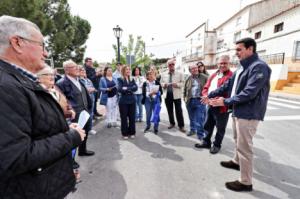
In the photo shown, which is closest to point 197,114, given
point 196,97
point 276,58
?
point 196,97

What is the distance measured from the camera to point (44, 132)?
1.12m

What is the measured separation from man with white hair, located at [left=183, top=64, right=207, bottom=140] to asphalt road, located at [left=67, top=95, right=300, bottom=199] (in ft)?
1.14

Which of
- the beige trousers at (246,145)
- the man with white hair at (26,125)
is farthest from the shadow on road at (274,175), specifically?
the man with white hair at (26,125)

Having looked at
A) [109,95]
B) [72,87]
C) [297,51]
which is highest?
[297,51]

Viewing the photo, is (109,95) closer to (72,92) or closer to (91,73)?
(91,73)

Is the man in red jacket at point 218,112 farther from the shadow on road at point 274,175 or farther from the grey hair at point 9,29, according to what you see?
the grey hair at point 9,29

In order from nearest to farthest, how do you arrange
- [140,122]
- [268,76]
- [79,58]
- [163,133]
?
[268,76], [163,133], [140,122], [79,58]

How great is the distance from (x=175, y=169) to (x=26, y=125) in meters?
2.66

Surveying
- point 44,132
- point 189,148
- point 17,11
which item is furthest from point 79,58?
point 44,132

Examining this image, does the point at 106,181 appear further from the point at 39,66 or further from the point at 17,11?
the point at 17,11

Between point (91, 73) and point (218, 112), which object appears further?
point (91, 73)

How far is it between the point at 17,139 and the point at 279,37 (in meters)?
21.6

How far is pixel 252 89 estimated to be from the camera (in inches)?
94.0

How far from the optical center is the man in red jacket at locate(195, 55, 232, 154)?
3.55 metres
